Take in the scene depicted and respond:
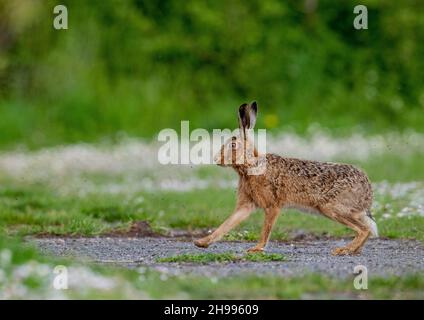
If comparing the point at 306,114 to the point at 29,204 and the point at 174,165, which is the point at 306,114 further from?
the point at 29,204

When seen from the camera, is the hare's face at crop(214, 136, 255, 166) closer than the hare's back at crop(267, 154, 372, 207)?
Yes

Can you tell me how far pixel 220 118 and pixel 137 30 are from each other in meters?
2.68

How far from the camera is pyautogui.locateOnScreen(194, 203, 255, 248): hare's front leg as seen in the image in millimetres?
9750

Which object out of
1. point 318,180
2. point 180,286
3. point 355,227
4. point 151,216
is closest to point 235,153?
point 318,180

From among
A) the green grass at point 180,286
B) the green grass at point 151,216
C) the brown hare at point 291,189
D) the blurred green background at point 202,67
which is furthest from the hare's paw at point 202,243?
the blurred green background at point 202,67

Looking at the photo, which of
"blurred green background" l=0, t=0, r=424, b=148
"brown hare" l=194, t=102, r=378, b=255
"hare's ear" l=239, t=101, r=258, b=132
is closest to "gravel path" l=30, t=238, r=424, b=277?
"brown hare" l=194, t=102, r=378, b=255

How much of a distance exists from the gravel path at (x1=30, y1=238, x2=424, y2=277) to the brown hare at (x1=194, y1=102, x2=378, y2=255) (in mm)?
249

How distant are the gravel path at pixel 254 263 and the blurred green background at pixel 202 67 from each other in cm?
871

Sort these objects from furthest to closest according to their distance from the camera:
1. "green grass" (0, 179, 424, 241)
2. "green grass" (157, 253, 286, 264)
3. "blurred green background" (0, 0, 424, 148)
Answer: "blurred green background" (0, 0, 424, 148)
"green grass" (0, 179, 424, 241)
"green grass" (157, 253, 286, 264)

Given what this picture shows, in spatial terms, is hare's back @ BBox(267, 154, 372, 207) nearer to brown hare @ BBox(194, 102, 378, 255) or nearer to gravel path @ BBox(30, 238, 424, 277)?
brown hare @ BBox(194, 102, 378, 255)

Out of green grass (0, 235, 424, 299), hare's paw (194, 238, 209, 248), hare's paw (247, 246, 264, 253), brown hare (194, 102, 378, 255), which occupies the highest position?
brown hare (194, 102, 378, 255)

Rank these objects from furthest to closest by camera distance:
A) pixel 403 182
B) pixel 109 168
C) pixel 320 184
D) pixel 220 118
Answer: pixel 220 118 < pixel 109 168 < pixel 403 182 < pixel 320 184
